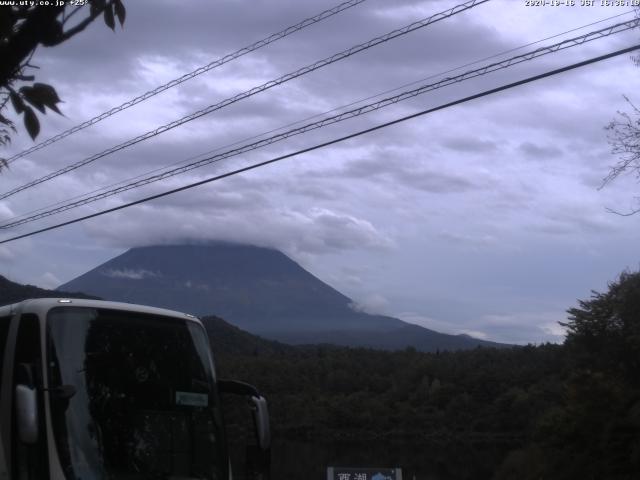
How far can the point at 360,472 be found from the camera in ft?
33.2

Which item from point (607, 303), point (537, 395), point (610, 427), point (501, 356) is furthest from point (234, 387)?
point (501, 356)

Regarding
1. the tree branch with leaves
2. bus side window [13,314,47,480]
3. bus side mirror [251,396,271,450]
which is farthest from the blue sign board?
the tree branch with leaves

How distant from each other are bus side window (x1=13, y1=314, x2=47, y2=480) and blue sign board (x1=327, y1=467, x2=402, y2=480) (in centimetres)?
381

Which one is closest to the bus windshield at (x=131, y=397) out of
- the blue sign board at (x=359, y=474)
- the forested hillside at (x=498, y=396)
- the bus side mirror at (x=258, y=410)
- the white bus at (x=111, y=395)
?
the white bus at (x=111, y=395)

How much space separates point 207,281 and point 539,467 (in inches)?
3232

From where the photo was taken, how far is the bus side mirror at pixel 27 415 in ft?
20.9

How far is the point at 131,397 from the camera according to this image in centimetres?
771

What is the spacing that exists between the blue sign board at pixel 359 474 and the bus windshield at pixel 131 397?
7.00ft

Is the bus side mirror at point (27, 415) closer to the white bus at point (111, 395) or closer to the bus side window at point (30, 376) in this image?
the white bus at point (111, 395)

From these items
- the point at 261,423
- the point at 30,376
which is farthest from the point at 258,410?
the point at 30,376

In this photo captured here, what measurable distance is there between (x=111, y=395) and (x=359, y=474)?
11.7 ft

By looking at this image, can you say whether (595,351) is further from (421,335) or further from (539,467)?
(421,335)

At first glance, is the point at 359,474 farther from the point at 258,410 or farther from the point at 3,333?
the point at 3,333

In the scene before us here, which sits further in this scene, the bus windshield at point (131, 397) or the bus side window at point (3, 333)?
the bus side window at point (3, 333)
